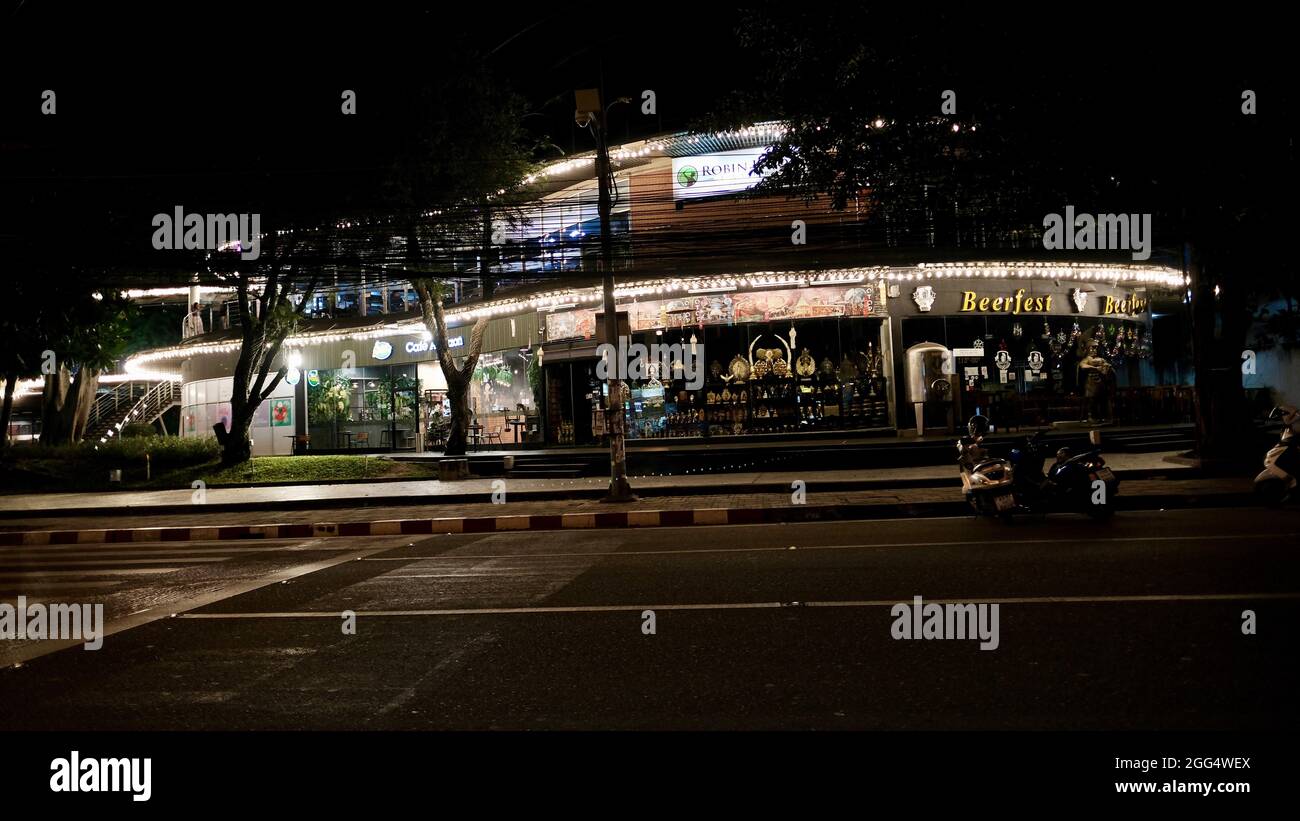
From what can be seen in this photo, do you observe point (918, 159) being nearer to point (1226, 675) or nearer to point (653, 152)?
point (1226, 675)

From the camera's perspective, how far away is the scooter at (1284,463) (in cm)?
1095

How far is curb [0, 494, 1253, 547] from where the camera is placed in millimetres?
12602

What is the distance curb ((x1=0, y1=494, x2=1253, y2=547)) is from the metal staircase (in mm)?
26830

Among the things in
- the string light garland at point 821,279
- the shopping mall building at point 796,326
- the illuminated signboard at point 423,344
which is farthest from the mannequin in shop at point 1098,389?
the illuminated signboard at point 423,344

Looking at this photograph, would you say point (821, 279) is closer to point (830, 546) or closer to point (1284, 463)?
point (1284, 463)

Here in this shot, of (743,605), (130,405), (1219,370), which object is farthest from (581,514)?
(130,405)

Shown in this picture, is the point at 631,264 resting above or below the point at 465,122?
below

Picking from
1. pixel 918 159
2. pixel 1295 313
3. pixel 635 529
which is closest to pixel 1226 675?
pixel 635 529

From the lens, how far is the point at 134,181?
18125 mm

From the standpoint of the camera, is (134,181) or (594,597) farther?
(134,181)

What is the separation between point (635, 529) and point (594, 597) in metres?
5.58

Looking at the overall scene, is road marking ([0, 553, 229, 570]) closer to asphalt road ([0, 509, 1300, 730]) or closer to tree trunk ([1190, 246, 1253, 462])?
asphalt road ([0, 509, 1300, 730])

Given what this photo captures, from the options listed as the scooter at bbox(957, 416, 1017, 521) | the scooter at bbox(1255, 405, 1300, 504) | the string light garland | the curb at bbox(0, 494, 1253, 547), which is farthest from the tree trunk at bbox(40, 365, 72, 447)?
the scooter at bbox(1255, 405, 1300, 504)
